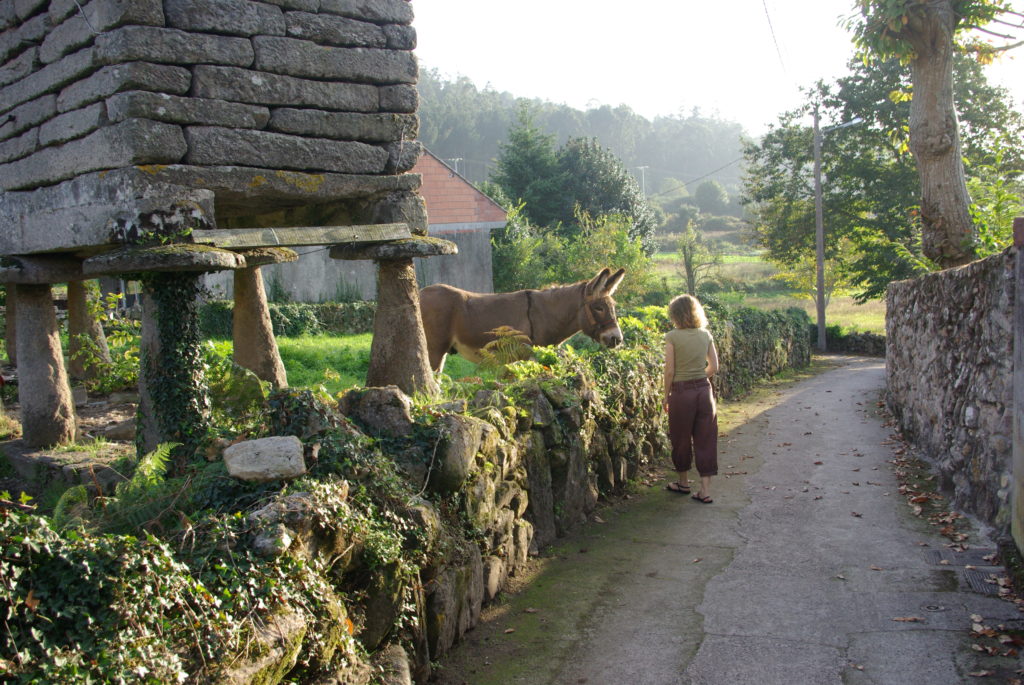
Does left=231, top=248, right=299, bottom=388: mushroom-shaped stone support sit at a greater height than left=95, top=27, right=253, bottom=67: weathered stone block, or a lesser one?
lesser

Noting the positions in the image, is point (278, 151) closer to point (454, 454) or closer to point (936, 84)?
point (454, 454)

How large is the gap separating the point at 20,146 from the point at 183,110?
2.22 meters

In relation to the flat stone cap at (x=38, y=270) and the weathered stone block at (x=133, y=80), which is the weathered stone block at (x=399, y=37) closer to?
the weathered stone block at (x=133, y=80)

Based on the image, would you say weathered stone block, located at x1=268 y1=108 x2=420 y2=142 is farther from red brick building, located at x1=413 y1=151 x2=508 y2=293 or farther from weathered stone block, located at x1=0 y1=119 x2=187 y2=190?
red brick building, located at x1=413 y1=151 x2=508 y2=293

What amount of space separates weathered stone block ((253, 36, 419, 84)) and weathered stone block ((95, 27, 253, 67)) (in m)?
0.27

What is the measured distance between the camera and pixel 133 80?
5918mm

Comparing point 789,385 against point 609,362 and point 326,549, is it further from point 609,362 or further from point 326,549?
point 326,549

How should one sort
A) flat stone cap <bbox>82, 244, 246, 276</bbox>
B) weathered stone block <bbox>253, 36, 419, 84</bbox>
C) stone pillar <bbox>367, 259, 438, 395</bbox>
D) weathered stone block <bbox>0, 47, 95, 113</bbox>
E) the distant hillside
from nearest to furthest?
flat stone cap <bbox>82, 244, 246, 276</bbox> → weathered stone block <bbox>0, 47, 95, 113</bbox> → weathered stone block <bbox>253, 36, 419, 84</bbox> → stone pillar <bbox>367, 259, 438, 395</bbox> → the distant hillside

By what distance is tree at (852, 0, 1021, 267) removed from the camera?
1066cm

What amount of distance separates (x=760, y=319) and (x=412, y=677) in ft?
59.2

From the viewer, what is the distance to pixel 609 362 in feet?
30.9

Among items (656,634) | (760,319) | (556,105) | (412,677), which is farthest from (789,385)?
(556,105)

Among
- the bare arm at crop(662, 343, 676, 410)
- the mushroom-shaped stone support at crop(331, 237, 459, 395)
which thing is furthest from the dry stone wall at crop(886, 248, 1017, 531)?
the mushroom-shaped stone support at crop(331, 237, 459, 395)

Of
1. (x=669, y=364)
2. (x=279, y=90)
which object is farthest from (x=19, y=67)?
(x=669, y=364)
